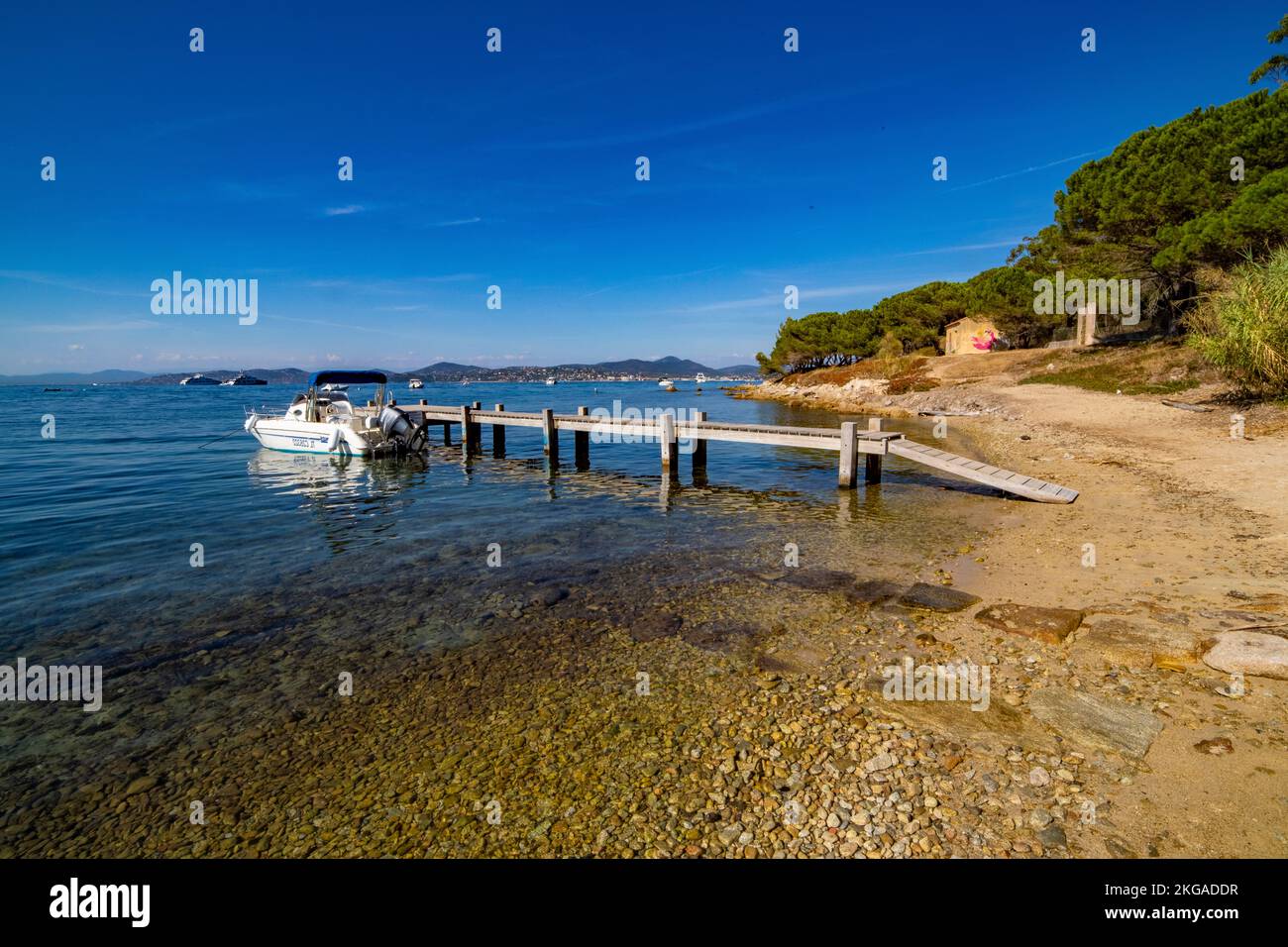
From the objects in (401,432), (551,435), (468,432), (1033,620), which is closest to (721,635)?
(1033,620)

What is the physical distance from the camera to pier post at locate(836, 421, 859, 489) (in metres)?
17.8

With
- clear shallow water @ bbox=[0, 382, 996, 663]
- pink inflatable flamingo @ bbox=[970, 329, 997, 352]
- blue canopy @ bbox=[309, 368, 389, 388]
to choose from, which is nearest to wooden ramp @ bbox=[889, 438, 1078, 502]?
clear shallow water @ bbox=[0, 382, 996, 663]

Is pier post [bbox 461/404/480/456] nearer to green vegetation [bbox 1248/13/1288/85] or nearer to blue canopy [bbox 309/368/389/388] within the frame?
blue canopy [bbox 309/368/389/388]

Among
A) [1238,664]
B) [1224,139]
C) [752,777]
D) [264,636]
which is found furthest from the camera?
[1224,139]

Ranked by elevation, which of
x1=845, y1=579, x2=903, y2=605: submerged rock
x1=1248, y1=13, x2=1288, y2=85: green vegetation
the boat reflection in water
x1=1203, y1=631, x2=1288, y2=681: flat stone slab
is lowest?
x1=845, y1=579, x2=903, y2=605: submerged rock

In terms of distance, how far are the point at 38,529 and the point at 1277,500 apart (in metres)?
28.5

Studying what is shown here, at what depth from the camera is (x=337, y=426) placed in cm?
2662

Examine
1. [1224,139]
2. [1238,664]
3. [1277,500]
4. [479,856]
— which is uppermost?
[1224,139]

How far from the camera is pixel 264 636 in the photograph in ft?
27.7

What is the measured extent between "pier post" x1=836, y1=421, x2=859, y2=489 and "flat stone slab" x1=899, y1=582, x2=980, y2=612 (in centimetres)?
890

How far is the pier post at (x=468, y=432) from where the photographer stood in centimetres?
2905
